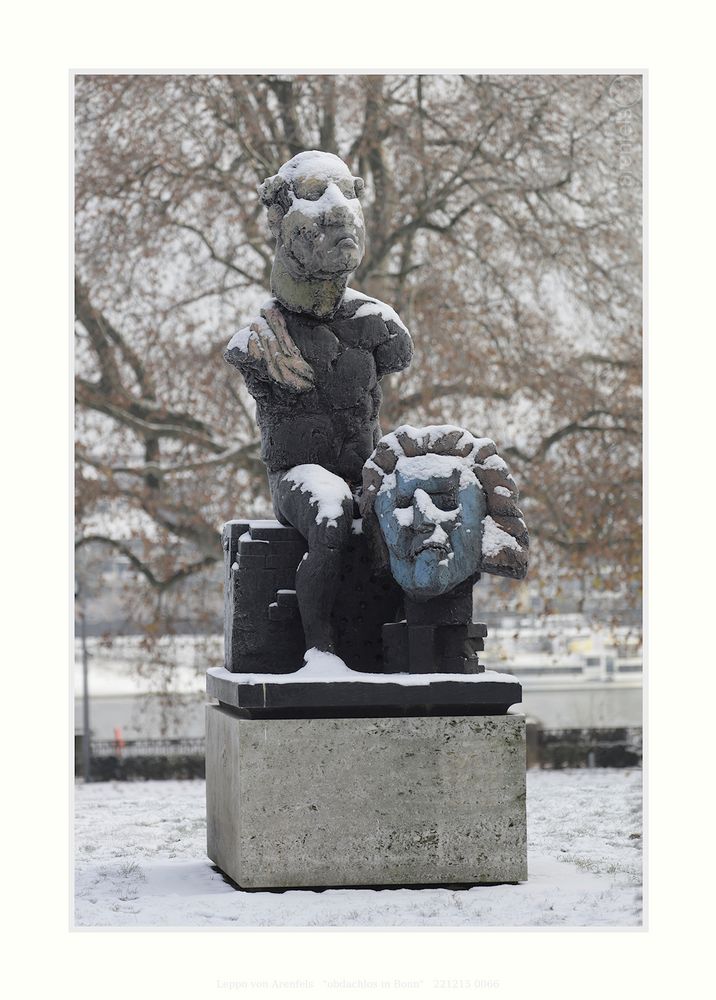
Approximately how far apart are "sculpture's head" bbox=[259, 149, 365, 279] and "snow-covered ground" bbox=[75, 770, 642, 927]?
2.32 meters

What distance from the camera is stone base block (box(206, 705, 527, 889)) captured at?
17.9ft

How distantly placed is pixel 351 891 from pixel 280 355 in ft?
6.61

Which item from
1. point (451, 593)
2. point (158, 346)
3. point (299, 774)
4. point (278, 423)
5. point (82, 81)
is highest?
point (82, 81)

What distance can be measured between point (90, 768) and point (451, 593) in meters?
7.28

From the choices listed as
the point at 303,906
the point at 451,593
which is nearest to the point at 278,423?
the point at 451,593

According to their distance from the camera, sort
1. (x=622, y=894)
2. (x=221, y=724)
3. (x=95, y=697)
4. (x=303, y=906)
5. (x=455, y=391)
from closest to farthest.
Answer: (x=303, y=906) → (x=622, y=894) → (x=221, y=724) → (x=455, y=391) → (x=95, y=697)

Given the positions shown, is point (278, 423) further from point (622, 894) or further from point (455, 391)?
point (455, 391)

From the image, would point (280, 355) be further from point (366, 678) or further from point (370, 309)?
point (366, 678)

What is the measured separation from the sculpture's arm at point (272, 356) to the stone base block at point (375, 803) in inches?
52.4

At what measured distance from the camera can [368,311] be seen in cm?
621

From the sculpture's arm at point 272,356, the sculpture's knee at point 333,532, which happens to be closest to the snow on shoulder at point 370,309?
the sculpture's arm at point 272,356

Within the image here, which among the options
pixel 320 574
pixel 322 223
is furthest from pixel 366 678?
pixel 322 223

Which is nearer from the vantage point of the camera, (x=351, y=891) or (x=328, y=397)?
(x=351, y=891)

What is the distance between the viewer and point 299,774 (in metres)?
5.48
